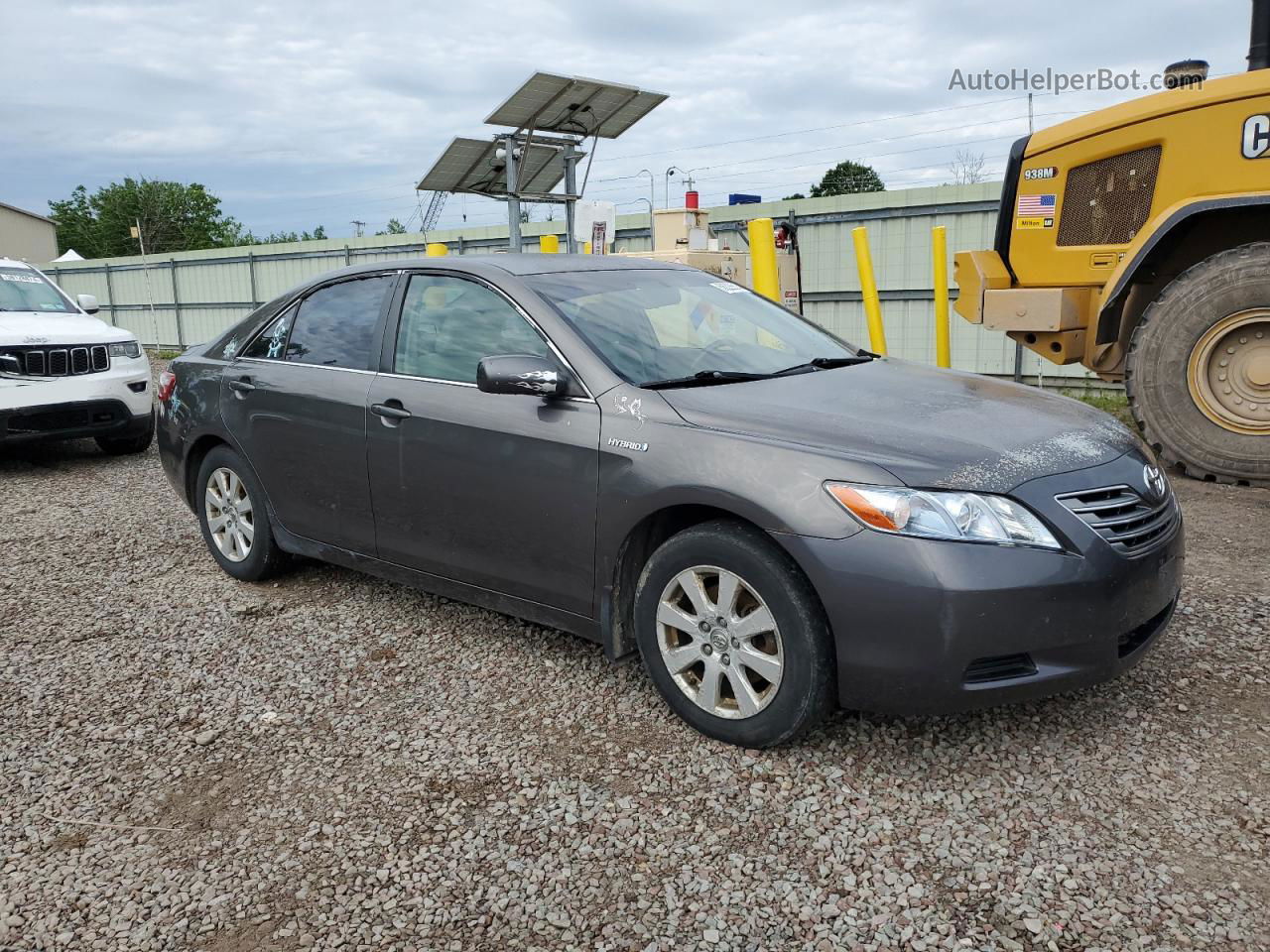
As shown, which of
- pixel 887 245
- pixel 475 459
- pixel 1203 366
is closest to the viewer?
pixel 475 459

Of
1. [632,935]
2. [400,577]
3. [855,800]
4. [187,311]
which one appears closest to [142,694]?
[400,577]

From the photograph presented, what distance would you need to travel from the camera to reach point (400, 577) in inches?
167

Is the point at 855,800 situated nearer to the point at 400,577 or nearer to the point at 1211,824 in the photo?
the point at 1211,824

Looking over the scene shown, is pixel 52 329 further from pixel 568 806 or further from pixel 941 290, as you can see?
pixel 941 290

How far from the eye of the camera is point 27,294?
29.5 feet

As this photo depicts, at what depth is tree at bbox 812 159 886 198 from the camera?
62000 millimetres

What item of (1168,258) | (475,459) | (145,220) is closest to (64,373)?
(475,459)

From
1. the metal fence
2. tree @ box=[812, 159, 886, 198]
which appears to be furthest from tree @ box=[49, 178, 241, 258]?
the metal fence

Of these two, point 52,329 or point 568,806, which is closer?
point 568,806

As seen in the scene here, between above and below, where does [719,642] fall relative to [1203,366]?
below

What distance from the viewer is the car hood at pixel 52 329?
799 centimetres

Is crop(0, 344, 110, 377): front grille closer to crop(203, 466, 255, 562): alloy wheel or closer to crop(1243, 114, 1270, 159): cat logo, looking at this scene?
crop(203, 466, 255, 562): alloy wheel

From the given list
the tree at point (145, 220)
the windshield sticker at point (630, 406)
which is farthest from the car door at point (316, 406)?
the tree at point (145, 220)

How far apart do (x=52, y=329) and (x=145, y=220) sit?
3058 inches
